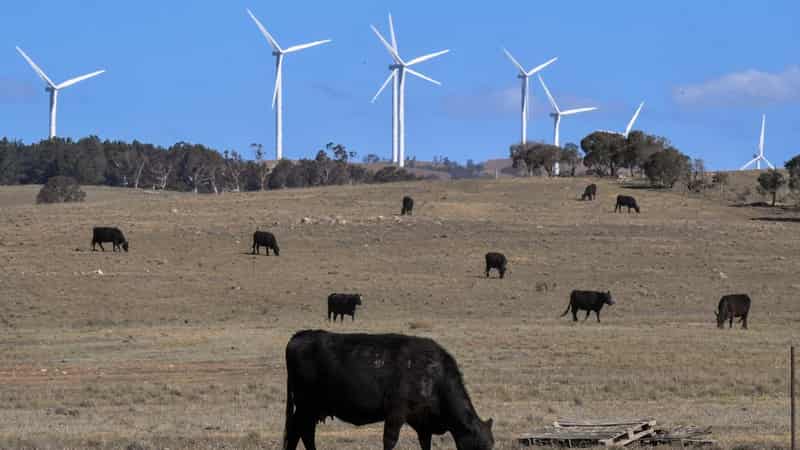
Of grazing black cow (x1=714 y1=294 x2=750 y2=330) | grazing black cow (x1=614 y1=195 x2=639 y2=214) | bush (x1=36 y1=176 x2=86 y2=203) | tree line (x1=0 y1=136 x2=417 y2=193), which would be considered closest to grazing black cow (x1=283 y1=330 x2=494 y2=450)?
grazing black cow (x1=714 y1=294 x2=750 y2=330)

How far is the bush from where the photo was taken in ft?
351

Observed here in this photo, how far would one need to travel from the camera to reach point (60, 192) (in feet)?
357

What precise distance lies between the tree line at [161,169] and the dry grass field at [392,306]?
48705mm

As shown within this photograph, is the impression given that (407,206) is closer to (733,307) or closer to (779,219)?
(779,219)

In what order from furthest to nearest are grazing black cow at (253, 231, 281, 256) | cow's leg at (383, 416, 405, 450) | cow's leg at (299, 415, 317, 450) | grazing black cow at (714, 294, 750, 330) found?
grazing black cow at (253, 231, 281, 256) → grazing black cow at (714, 294, 750, 330) → cow's leg at (299, 415, 317, 450) → cow's leg at (383, 416, 405, 450)

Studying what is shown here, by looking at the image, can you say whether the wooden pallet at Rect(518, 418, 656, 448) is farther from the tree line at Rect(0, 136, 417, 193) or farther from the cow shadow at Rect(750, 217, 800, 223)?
the tree line at Rect(0, 136, 417, 193)

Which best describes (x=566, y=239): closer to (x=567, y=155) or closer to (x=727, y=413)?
(x=727, y=413)

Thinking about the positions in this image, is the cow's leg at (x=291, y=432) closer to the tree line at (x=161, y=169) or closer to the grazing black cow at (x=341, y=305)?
the grazing black cow at (x=341, y=305)

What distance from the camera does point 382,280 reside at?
182 ft

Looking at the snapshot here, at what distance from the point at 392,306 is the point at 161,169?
10284 cm

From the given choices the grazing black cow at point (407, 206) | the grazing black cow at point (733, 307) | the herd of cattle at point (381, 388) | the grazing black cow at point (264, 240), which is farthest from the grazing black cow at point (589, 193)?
the herd of cattle at point (381, 388)

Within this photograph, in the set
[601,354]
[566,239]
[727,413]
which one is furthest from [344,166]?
[727,413]

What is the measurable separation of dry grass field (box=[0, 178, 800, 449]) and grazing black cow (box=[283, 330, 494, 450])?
8.86 feet

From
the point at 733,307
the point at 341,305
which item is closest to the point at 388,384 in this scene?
the point at 733,307
